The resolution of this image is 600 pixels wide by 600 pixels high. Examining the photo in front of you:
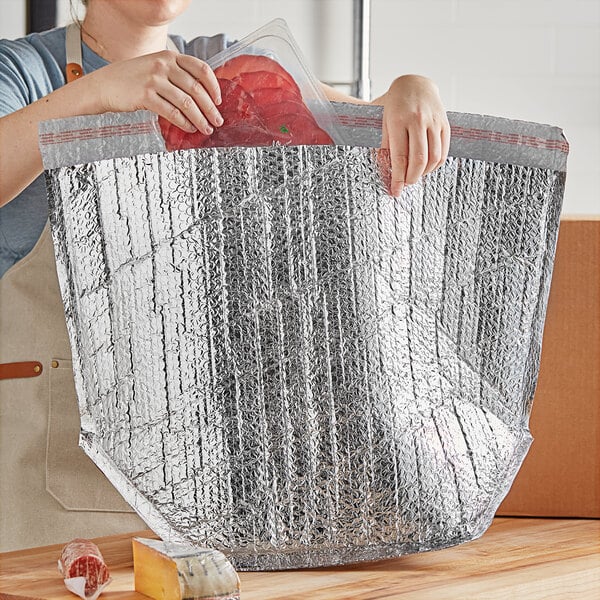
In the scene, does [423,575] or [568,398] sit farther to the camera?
[568,398]

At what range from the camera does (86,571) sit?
37cm

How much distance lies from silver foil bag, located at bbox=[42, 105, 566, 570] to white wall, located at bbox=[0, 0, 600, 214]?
2.96 ft

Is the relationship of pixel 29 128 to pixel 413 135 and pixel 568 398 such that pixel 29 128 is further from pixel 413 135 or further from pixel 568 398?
pixel 568 398

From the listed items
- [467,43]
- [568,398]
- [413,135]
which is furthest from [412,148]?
[467,43]

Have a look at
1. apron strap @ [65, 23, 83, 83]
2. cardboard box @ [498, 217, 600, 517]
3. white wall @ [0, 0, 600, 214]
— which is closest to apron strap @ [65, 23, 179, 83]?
apron strap @ [65, 23, 83, 83]

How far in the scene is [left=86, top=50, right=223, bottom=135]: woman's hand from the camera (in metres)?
0.39

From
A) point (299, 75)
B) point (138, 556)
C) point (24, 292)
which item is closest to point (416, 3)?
point (24, 292)

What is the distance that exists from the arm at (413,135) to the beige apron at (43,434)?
0.33 meters

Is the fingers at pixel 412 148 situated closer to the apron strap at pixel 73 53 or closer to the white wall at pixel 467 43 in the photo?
the apron strap at pixel 73 53

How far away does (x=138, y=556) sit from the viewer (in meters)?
0.37

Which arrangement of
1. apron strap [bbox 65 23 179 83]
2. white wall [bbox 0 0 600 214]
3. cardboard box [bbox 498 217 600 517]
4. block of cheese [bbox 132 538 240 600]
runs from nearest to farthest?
block of cheese [bbox 132 538 240 600]
cardboard box [bbox 498 217 600 517]
apron strap [bbox 65 23 179 83]
white wall [bbox 0 0 600 214]

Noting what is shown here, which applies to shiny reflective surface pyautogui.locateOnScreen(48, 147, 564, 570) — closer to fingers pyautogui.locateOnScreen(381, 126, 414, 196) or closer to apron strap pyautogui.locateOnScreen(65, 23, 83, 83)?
fingers pyautogui.locateOnScreen(381, 126, 414, 196)

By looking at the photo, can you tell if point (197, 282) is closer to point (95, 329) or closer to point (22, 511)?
point (95, 329)

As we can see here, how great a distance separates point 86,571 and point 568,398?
0.30 metres
